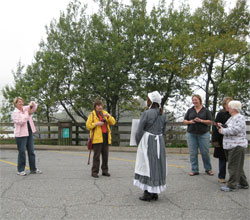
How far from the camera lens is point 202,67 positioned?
44.3ft

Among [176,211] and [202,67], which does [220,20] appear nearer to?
[202,67]

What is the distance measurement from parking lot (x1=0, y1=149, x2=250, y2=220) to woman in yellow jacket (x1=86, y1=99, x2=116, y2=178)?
33 cm

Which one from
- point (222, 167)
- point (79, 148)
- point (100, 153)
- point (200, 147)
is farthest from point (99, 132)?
point (79, 148)

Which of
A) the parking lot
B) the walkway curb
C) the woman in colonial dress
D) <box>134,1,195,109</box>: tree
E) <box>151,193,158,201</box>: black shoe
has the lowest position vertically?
the walkway curb

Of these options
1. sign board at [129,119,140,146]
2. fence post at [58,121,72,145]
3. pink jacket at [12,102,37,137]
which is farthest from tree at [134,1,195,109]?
sign board at [129,119,140,146]

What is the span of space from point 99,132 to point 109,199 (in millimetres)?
2086

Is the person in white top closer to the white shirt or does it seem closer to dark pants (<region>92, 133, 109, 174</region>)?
the white shirt

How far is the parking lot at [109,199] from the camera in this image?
4.00 metres

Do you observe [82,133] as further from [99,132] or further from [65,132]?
[99,132]

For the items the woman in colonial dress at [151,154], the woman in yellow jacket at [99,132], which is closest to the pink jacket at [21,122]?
the woman in yellow jacket at [99,132]

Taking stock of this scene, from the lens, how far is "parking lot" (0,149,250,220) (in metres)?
4.00

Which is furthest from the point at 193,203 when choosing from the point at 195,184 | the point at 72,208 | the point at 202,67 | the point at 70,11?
the point at 70,11

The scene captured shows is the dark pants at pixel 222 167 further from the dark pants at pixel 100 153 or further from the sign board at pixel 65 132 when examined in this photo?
the sign board at pixel 65 132

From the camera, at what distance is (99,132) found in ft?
21.5
